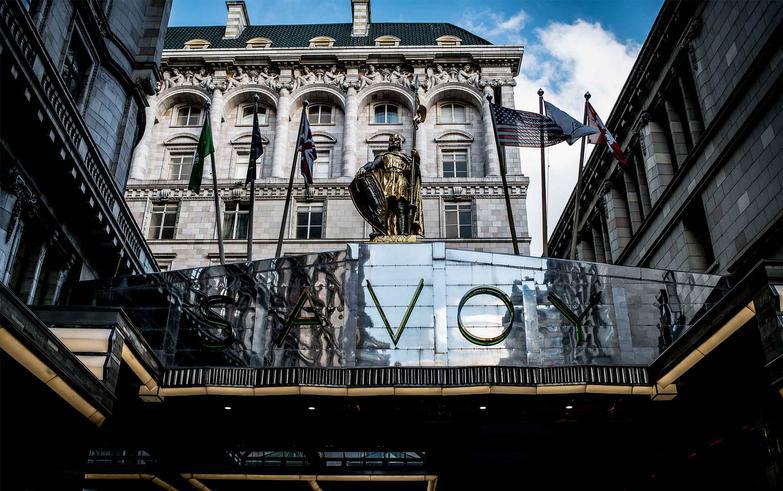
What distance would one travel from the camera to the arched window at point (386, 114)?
51.5 metres

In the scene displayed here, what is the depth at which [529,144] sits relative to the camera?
24.9 m

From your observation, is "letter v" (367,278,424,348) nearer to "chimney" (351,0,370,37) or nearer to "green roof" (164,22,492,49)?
"green roof" (164,22,492,49)

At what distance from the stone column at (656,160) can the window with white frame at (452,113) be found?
1991 cm

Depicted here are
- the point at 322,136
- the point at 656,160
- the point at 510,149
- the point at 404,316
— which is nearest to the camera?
the point at 404,316

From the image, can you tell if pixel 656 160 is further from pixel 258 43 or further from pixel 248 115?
pixel 258 43

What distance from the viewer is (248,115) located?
5141 centimetres

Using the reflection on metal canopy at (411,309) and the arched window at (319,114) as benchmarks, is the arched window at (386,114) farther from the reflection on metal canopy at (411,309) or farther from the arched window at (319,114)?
the reflection on metal canopy at (411,309)

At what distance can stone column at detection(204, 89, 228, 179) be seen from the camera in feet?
161

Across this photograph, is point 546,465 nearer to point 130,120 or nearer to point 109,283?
point 109,283

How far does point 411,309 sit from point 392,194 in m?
4.12

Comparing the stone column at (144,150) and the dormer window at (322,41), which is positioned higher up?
the dormer window at (322,41)

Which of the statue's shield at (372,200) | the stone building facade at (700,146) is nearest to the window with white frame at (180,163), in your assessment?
the stone building facade at (700,146)

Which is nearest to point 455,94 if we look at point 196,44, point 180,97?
point 180,97

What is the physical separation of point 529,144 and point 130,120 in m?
14.9
